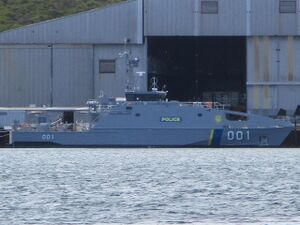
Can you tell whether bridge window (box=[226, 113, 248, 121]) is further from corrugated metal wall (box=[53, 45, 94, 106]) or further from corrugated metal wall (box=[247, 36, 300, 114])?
corrugated metal wall (box=[53, 45, 94, 106])

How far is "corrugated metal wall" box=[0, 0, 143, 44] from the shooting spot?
82.2 metres

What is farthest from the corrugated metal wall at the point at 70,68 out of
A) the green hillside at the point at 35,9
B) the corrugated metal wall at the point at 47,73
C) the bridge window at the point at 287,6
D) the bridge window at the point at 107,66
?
the green hillside at the point at 35,9

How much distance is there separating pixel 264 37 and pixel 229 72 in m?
7.53

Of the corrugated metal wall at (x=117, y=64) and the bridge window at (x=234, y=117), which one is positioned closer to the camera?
the corrugated metal wall at (x=117, y=64)

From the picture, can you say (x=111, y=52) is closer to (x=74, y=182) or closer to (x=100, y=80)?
(x=100, y=80)

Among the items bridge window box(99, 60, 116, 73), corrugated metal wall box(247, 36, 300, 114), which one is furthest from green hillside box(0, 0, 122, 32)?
corrugated metal wall box(247, 36, 300, 114)

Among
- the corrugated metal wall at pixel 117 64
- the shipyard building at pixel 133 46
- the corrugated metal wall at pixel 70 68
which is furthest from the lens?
the corrugated metal wall at pixel 117 64

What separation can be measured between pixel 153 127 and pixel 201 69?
7.96 meters

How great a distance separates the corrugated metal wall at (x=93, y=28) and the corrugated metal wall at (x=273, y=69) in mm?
7512

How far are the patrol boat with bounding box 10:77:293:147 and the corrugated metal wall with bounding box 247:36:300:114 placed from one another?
1.57 metres

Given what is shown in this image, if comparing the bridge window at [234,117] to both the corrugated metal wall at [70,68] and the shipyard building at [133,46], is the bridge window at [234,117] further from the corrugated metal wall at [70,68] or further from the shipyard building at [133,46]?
the corrugated metal wall at [70,68]

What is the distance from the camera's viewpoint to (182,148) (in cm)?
8356

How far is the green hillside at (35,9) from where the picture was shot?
11912cm

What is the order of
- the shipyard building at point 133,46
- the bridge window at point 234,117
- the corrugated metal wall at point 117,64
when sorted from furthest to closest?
the bridge window at point 234,117 → the corrugated metal wall at point 117,64 → the shipyard building at point 133,46
